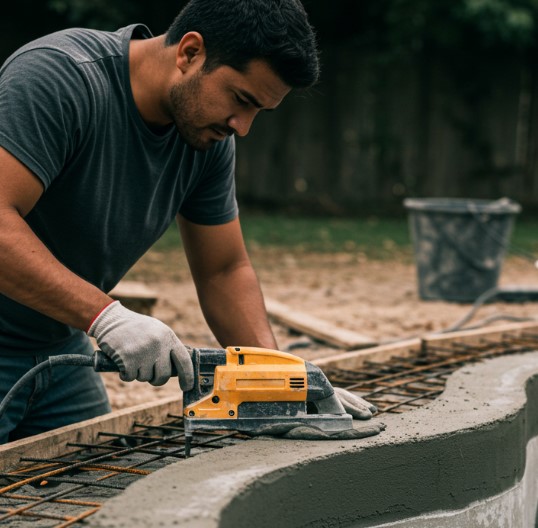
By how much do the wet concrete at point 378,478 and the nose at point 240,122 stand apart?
0.94 metres

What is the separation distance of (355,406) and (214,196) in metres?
0.89

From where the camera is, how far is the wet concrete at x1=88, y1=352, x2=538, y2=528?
7.15 feet

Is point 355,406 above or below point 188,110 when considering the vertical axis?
below

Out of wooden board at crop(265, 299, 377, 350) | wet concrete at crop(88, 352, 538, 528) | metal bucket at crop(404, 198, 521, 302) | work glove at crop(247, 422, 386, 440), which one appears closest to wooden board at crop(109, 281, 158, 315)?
wooden board at crop(265, 299, 377, 350)

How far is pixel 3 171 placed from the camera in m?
2.42

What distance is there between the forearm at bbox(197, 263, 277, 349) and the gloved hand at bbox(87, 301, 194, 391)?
0.72 metres

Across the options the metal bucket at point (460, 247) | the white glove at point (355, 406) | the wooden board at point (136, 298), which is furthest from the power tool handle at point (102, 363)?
the metal bucket at point (460, 247)

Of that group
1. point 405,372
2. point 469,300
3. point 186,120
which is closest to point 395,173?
point 469,300

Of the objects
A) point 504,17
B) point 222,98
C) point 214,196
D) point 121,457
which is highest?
point 504,17

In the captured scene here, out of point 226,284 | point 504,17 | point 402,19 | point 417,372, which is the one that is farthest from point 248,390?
point 402,19

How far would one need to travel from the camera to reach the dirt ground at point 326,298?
5.57m

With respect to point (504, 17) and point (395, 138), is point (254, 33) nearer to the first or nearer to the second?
point (504, 17)

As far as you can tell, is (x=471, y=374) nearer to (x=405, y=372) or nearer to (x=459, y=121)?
(x=405, y=372)

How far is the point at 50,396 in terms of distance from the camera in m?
3.11
